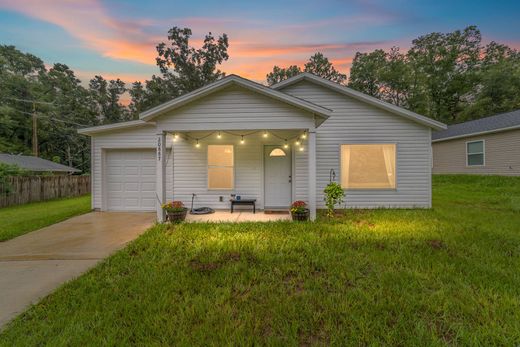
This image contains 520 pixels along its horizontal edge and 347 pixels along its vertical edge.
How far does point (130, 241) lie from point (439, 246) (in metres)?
6.05

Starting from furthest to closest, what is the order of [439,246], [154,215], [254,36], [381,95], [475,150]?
[381,95] → [475,150] → [254,36] → [154,215] → [439,246]

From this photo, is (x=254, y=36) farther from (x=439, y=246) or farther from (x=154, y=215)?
(x=439, y=246)

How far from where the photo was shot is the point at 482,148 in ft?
43.3

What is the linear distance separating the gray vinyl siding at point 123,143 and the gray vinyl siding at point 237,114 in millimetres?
2293

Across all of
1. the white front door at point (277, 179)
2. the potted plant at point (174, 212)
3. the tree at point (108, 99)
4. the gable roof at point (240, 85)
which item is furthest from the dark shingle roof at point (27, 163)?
the white front door at point (277, 179)

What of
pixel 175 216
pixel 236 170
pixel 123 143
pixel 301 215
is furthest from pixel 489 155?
pixel 123 143

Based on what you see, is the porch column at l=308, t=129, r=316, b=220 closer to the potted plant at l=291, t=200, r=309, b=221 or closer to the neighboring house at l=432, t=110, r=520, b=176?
the potted plant at l=291, t=200, r=309, b=221

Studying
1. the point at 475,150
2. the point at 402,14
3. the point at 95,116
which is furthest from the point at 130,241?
the point at 95,116

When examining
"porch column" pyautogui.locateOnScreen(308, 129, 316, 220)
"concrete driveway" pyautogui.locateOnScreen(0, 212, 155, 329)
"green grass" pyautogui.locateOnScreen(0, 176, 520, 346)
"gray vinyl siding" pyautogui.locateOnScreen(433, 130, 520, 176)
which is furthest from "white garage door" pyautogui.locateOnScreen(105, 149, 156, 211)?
"gray vinyl siding" pyautogui.locateOnScreen(433, 130, 520, 176)

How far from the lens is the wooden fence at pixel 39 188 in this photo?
9125mm

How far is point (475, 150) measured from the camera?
1358cm

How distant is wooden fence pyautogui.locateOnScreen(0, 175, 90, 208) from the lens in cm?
912

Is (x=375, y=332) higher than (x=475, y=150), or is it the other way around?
(x=475, y=150)

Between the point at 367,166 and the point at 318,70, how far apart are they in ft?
Answer: 69.3
